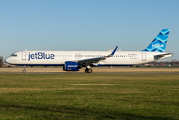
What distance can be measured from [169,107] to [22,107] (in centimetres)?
644

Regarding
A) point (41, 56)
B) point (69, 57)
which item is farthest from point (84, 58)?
point (41, 56)

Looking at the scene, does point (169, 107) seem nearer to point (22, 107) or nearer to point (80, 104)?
point (80, 104)

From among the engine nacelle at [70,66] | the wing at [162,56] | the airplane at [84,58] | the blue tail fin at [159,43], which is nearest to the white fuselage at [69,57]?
the airplane at [84,58]

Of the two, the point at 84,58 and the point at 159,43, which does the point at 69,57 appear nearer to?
the point at 84,58

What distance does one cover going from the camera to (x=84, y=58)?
1801 inches

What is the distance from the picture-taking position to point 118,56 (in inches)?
1861

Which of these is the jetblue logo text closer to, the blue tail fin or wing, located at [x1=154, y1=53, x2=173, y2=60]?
the blue tail fin

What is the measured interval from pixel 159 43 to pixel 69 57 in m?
20.7

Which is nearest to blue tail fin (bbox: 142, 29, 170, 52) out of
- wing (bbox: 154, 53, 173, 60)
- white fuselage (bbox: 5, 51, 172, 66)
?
white fuselage (bbox: 5, 51, 172, 66)

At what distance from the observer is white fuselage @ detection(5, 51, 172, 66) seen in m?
43.7

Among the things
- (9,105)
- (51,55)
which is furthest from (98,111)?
(51,55)

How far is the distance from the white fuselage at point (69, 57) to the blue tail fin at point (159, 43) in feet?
6.90

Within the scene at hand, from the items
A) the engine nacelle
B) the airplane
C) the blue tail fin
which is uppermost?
the blue tail fin

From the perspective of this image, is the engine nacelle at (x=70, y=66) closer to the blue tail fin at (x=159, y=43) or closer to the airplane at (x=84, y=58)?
the airplane at (x=84, y=58)
